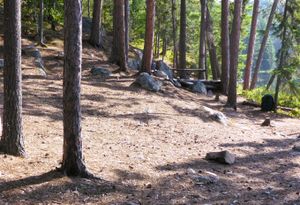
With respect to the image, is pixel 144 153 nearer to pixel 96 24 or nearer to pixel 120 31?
pixel 120 31

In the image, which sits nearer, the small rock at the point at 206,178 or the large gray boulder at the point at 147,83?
the small rock at the point at 206,178

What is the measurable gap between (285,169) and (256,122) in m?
6.45

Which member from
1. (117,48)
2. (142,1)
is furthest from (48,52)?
(142,1)

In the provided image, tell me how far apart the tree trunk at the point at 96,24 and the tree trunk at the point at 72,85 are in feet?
60.8

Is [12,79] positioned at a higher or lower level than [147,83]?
higher

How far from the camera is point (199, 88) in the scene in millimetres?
19922

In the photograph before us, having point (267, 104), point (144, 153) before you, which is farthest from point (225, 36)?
point (144, 153)

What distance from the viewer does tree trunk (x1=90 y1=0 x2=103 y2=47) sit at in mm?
23969

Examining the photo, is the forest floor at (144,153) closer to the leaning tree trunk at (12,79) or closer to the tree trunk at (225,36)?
the leaning tree trunk at (12,79)

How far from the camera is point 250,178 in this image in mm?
8156

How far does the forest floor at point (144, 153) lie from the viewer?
6066mm

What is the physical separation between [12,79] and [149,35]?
1103 centimetres

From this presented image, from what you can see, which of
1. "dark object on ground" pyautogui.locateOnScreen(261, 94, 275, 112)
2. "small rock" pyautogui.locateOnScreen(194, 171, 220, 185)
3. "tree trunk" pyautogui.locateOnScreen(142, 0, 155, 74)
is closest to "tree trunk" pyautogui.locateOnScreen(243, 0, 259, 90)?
"dark object on ground" pyautogui.locateOnScreen(261, 94, 275, 112)

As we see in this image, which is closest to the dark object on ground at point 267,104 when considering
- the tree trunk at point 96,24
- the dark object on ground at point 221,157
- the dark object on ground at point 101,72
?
the dark object on ground at point 101,72
